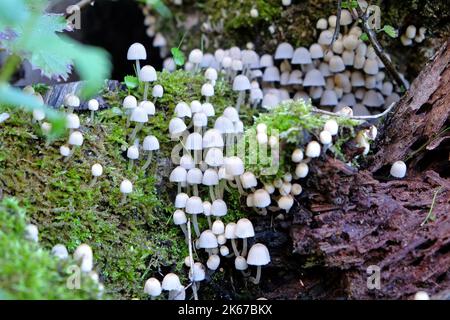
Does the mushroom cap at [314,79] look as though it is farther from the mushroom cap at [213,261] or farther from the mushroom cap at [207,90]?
the mushroom cap at [213,261]

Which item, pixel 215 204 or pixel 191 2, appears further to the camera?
pixel 191 2

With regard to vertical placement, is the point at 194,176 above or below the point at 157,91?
below

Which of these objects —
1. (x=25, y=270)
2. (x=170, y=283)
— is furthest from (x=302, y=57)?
(x=25, y=270)

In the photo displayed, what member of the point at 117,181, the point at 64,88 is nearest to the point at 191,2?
the point at 64,88

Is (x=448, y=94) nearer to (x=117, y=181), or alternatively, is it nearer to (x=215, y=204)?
(x=215, y=204)

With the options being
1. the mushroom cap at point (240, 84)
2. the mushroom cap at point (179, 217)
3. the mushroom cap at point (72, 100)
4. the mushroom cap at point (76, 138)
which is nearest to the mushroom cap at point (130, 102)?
the mushroom cap at point (72, 100)

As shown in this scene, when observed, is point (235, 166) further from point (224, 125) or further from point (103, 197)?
point (103, 197)
